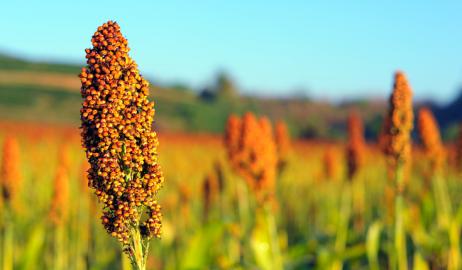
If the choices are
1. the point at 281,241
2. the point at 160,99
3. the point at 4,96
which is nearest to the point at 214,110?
the point at 160,99

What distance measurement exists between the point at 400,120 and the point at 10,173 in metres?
3.17

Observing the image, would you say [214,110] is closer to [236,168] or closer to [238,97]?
[238,97]

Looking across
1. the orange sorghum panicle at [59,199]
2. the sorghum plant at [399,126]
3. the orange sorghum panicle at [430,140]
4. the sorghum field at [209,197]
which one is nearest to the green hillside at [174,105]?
the sorghum field at [209,197]

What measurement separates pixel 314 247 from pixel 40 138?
1513 centimetres

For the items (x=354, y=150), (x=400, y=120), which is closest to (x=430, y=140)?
(x=354, y=150)

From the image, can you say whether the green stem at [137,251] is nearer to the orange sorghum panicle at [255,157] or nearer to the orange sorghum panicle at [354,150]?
the orange sorghum panicle at [255,157]

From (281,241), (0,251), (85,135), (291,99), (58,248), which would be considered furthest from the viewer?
(291,99)

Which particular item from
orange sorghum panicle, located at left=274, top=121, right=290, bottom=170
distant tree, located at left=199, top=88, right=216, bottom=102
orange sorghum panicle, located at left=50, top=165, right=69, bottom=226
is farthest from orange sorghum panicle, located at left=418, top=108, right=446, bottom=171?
distant tree, located at left=199, top=88, right=216, bottom=102

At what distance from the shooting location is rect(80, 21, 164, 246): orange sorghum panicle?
1916 mm

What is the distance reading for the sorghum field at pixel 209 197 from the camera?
1947 mm

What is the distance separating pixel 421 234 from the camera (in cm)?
706

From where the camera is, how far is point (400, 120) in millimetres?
4391

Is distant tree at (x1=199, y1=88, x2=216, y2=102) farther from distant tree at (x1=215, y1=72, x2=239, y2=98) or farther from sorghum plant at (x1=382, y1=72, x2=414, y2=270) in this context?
sorghum plant at (x1=382, y1=72, x2=414, y2=270)

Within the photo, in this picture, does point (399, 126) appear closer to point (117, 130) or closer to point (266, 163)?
point (266, 163)
